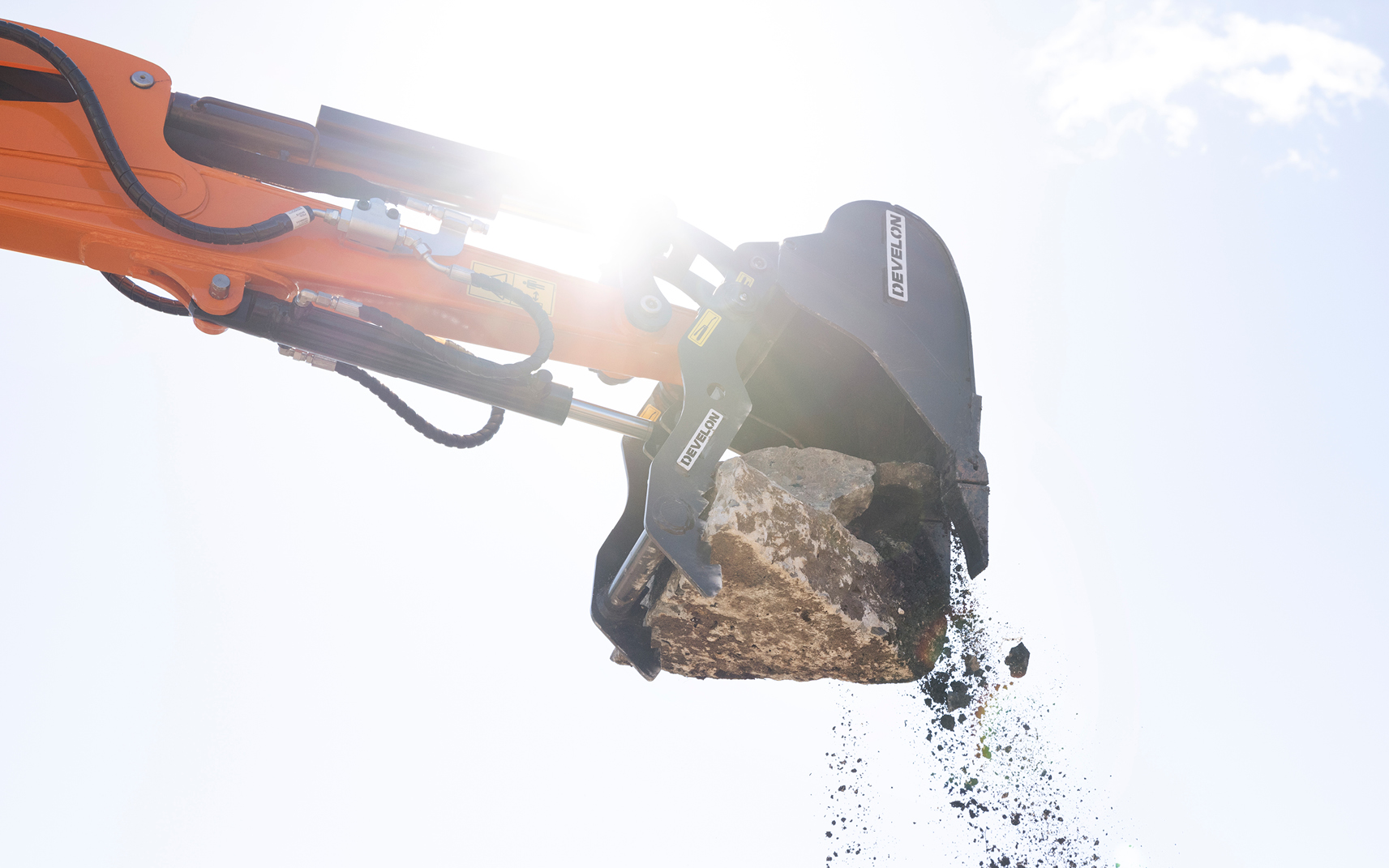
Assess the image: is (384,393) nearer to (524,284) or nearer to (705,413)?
(524,284)

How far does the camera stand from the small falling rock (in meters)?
3.33

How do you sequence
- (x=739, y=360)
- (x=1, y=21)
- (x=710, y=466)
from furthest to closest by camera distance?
(x=739, y=360), (x=710, y=466), (x=1, y=21)

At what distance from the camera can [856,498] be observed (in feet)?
10.6

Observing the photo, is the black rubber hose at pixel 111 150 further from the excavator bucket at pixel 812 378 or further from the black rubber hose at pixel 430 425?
the excavator bucket at pixel 812 378

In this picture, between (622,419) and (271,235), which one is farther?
(622,419)

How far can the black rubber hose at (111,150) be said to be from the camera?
8.99 ft

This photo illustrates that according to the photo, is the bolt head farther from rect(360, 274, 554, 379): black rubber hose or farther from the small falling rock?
the small falling rock

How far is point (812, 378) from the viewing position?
142 inches

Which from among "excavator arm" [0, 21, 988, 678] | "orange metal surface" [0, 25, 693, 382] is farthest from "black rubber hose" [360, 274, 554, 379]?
"orange metal surface" [0, 25, 693, 382]

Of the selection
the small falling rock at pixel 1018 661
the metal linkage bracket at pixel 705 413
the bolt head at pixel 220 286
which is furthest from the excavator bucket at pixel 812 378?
the bolt head at pixel 220 286

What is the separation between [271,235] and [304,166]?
510 millimetres

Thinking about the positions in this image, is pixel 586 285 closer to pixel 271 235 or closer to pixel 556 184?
pixel 556 184

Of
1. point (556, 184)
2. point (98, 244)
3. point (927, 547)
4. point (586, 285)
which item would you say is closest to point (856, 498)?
point (927, 547)

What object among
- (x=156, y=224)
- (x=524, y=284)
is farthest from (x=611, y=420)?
(x=156, y=224)
